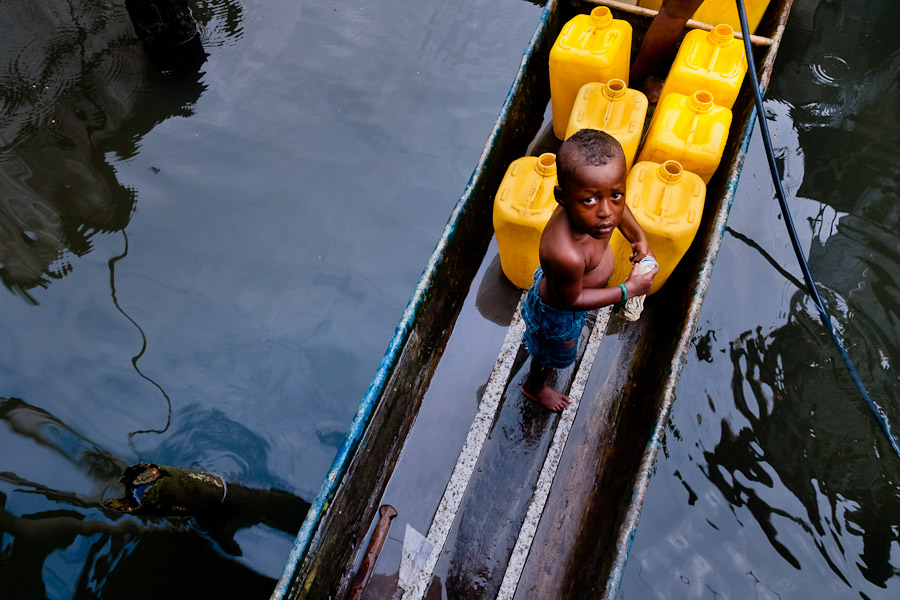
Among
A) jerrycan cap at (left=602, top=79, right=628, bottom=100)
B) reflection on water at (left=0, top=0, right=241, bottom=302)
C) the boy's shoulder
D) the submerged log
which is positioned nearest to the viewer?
the boy's shoulder

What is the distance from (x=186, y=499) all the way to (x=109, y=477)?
0.96 meters

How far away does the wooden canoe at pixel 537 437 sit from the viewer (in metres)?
2.23

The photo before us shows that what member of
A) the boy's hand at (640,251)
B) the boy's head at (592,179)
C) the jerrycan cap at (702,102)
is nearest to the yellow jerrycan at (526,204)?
the boy's hand at (640,251)

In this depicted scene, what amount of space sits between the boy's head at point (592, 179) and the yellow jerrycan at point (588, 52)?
60.9 inches

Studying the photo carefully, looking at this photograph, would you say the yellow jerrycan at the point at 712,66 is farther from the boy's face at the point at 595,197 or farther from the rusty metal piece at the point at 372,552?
the rusty metal piece at the point at 372,552

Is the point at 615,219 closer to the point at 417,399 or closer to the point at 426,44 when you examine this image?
the point at 417,399

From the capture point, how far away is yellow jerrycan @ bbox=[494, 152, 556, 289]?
2.63m

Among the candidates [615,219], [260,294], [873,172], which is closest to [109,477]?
[260,294]

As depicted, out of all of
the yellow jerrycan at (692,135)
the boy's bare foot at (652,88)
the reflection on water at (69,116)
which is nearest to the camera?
the yellow jerrycan at (692,135)

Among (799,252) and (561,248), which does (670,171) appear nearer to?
(799,252)

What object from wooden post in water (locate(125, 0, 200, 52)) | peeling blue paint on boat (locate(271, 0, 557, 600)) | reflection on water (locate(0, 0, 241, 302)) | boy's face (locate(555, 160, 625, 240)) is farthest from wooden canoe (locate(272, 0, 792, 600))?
wooden post in water (locate(125, 0, 200, 52))

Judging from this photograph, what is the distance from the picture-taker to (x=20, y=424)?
11.3ft

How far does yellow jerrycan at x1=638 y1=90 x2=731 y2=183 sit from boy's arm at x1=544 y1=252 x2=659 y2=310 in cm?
100

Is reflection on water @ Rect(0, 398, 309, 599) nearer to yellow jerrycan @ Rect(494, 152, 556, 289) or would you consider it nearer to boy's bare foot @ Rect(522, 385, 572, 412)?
boy's bare foot @ Rect(522, 385, 572, 412)
